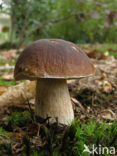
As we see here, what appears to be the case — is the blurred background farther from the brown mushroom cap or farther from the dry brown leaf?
the brown mushroom cap

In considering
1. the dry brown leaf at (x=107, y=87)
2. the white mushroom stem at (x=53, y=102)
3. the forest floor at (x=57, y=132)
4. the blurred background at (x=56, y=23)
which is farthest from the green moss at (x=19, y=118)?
the blurred background at (x=56, y=23)

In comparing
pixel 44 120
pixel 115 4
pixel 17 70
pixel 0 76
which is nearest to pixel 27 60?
pixel 17 70

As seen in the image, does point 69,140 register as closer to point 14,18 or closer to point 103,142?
point 103,142

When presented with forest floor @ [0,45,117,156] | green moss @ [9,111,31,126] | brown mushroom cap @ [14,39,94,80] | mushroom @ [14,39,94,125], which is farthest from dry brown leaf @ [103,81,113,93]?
green moss @ [9,111,31,126]

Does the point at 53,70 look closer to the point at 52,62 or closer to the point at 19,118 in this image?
the point at 52,62

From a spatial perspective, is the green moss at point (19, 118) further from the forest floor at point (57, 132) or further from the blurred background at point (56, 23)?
the blurred background at point (56, 23)

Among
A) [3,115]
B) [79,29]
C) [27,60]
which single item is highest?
[79,29]

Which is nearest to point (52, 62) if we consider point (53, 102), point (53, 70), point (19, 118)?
point (53, 70)
